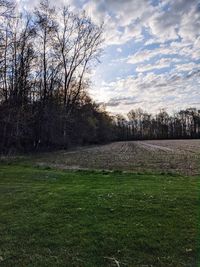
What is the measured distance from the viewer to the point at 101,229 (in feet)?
19.0

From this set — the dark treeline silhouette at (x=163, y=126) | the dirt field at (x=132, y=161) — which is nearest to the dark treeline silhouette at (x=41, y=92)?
the dirt field at (x=132, y=161)

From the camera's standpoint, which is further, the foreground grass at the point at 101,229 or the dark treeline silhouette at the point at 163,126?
the dark treeline silhouette at the point at 163,126

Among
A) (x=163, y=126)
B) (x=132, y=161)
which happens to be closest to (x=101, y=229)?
(x=132, y=161)

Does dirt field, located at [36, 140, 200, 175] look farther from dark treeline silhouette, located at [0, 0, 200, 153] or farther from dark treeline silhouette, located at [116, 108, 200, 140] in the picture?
dark treeline silhouette, located at [116, 108, 200, 140]

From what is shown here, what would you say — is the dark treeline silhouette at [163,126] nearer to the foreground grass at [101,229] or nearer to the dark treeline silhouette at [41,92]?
the dark treeline silhouette at [41,92]

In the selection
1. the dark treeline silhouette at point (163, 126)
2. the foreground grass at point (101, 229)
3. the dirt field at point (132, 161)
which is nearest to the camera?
the foreground grass at point (101, 229)

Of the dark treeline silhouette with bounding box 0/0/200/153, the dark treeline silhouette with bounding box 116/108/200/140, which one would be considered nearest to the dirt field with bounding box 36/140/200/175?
the dark treeline silhouette with bounding box 0/0/200/153

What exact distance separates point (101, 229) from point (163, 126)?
13187cm

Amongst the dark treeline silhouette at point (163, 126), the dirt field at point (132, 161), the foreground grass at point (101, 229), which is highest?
the dark treeline silhouette at point (163, 126)

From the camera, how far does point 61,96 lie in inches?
1951

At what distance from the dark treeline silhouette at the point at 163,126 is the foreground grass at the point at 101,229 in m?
120

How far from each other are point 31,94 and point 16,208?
36.9 m

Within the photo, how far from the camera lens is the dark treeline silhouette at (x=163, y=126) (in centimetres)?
13038

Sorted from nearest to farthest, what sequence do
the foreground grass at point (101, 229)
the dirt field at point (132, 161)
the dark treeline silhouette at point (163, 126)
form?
the foreground grass at point (101, 229), the dirt field at point (132, 161), the dark treeline silhouette at point (163, 126)
